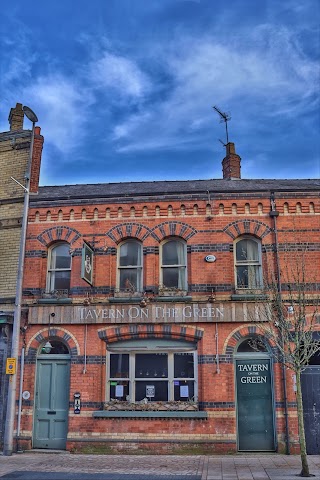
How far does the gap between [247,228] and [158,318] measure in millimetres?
3895

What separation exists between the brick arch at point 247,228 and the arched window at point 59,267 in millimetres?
5142

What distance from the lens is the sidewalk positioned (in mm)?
10702

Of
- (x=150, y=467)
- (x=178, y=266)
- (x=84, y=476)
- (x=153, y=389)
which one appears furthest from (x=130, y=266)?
(x=84, y=476)

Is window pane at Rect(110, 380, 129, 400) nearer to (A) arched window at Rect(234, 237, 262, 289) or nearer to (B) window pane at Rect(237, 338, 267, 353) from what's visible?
(B) window pane at Rect(237, 338, 267, 353)

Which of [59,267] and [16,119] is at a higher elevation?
[16,119]

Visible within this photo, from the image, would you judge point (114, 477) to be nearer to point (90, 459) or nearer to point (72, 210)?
point (90, 459)

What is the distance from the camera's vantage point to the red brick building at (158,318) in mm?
13695

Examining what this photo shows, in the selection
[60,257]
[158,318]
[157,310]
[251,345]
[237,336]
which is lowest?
[251,345]

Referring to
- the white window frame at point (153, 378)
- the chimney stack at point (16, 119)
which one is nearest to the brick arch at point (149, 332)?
the white window frame at point (153, 378)

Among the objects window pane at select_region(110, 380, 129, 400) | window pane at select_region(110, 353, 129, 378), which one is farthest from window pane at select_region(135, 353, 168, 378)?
window pane at select_region(110, 380, 129, 400)

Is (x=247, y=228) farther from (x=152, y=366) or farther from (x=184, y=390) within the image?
(x=184, y=390)

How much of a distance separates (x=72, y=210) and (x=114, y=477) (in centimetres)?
822

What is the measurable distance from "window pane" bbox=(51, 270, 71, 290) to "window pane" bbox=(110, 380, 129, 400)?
332 cm

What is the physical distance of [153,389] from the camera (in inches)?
559
